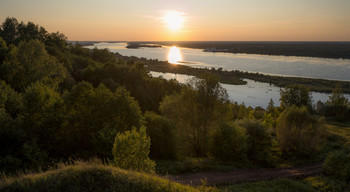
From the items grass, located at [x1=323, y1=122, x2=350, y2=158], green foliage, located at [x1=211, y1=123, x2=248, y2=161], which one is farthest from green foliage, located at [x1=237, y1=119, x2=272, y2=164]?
grass, located at [x1=323, y1=122, x2=350, y2=158]

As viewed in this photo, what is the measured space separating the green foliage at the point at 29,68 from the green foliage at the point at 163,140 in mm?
15105

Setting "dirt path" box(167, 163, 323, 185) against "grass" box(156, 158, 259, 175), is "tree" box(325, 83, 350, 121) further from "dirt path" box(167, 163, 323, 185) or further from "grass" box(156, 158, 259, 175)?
"grass" box(156, 158, 259, 175)

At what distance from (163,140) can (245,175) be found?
8564mm

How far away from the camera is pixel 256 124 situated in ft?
93.6

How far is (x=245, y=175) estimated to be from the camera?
70.6 feet

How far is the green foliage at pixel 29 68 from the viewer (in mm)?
32375

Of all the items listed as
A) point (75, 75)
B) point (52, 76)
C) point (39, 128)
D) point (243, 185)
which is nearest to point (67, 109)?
point (39, 128)

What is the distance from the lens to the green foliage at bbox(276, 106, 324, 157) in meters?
29.4

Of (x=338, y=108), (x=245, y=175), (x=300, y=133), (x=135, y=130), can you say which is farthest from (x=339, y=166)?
(x=338, y=108)

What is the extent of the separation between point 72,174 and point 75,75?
46.5 m

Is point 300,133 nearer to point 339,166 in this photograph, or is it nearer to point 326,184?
point 339,166

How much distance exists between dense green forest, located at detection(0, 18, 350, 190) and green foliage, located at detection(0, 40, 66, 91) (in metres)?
0.13

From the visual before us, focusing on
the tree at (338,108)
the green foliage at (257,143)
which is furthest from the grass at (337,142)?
the tree at (338,108)

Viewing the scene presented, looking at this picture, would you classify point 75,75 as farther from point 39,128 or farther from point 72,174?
point 72,174
